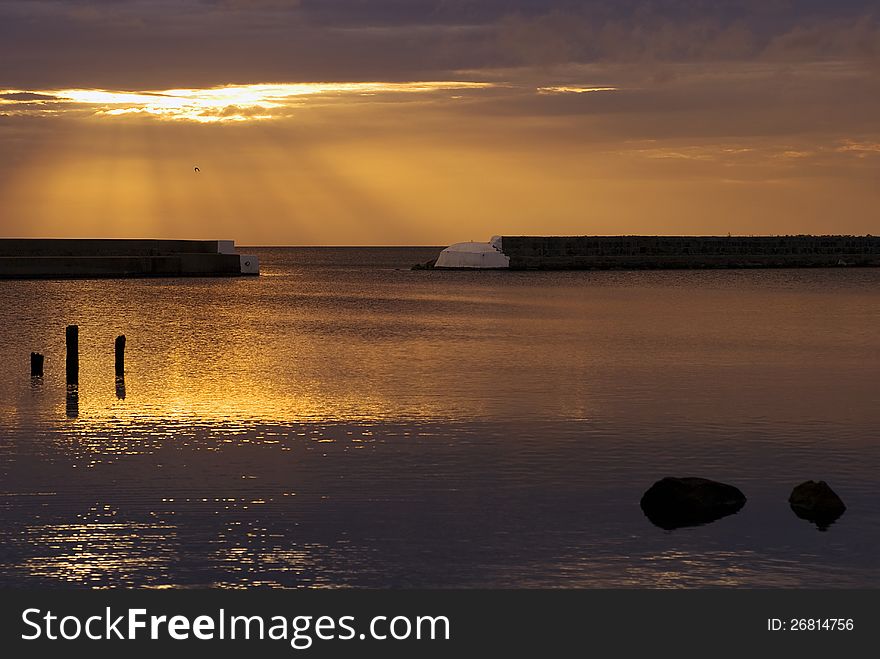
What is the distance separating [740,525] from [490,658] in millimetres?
5036

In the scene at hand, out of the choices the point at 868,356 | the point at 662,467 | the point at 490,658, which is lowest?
the point at 490,658

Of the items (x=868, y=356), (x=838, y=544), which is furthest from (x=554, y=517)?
(x=868, y=356)

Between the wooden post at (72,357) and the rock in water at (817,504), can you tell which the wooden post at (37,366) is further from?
the rock in water at (817,504)

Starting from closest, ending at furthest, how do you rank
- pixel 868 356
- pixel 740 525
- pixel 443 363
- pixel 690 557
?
pixel 690 557 < pixel 740 525 < pixel 443 363 < pixel 868 356

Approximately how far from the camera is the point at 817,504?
1526 centimetres

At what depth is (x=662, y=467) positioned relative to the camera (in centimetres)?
1855

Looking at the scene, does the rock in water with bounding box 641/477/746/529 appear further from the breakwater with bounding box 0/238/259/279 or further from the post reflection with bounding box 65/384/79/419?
the breakwater with bounding box 0/238/259/279

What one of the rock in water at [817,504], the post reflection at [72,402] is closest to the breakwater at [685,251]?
the post reflection at [72,402]

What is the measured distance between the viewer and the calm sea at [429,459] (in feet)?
43.4

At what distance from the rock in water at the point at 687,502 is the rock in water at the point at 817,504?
29.0 inches

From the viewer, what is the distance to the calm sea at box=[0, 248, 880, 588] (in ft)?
43.4

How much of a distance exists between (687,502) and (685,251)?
128909 mm

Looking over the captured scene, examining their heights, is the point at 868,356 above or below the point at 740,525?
above

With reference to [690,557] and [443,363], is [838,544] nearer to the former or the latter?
[690,557]
